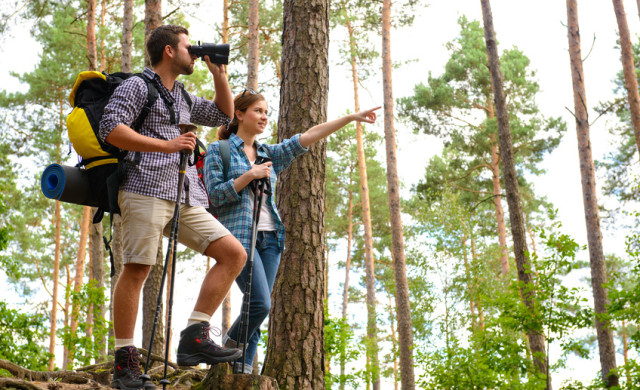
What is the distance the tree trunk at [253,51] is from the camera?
10.5 m

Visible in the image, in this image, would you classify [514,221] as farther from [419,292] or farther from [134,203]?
[419,292]

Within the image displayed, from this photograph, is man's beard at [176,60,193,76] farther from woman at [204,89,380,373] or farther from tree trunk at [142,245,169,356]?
tree trunk at [142,245,169,356]

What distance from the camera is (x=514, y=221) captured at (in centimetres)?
921

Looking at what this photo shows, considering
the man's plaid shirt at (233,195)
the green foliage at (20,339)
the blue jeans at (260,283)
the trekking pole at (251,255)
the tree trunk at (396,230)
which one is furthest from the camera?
the tree trunk at (396,230)

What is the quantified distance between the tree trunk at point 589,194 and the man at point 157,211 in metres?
8.69

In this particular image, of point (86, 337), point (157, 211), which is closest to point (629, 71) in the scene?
point (86, 337)

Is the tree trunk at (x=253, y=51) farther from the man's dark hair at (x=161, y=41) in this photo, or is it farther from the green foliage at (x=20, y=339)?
the man's dark hair at (x=161, y=41)

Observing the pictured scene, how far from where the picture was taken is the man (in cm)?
289

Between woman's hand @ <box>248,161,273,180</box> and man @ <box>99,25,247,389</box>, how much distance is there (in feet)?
1.04

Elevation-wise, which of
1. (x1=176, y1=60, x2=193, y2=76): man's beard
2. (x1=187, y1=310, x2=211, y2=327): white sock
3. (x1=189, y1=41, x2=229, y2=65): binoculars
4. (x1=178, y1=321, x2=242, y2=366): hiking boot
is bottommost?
(x1=178, y1=321, x2=242, y2=366): hiking boot

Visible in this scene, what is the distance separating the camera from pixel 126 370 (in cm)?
293

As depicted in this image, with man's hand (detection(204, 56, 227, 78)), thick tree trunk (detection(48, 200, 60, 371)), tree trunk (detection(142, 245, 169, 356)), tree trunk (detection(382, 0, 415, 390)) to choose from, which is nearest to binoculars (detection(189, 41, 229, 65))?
man's hand (detection(204, 56, 227, 78))

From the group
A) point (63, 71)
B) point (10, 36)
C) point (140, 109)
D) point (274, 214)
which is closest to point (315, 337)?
point (274, 214)

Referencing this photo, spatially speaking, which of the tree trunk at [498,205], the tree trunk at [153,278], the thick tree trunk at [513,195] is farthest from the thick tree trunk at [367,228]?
the tree trunk at [153,278]
